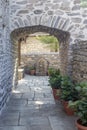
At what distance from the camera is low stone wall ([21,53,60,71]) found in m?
13.6

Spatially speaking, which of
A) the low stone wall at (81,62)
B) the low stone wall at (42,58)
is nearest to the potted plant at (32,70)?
the low stone wall at (42,58)

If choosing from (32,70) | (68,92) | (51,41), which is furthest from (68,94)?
(51,41)

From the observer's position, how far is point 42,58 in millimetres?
13617

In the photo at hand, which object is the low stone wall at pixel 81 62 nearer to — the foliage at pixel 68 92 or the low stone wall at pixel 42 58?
the foliage at pixel 68 92

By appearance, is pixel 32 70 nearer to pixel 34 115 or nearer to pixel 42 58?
pixel 42 58

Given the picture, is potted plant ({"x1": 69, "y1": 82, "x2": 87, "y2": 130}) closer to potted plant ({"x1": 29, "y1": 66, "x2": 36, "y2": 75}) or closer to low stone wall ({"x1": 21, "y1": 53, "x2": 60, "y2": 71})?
potted plant ({"x1": 29, "y1": 66, "x2": 36, "y2": 75})

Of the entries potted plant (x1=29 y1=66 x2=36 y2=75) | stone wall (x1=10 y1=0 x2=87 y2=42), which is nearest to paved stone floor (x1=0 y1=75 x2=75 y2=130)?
stone wall (x1=10 y1=0 x2=87 y2=42)

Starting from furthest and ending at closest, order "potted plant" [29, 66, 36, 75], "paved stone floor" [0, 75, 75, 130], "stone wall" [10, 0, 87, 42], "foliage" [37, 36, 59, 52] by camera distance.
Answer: "foliage" [37, 36, 59, 52]
"potted plant" [29, 66, 36, 75]
"stone wall" [10, 0, 87, 42]
"paved stone floor" [0, 75, 75, 130]

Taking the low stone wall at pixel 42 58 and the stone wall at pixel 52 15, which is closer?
the stone wall at pixel 52 15

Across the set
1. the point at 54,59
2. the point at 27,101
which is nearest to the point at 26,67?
the point at 54,59

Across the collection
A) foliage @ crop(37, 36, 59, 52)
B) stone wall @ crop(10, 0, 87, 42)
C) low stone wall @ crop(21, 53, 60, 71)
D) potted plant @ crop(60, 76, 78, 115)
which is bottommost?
potted plant @ crop(60, 76, 78, 115)

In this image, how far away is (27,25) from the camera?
657 cm

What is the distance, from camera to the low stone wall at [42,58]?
13602mm

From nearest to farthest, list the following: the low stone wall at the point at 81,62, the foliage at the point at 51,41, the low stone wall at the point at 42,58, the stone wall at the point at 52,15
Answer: the low stone wall at the point at 81,62 < the stone wall at the point at 52,15 < the low stone wall at the point at 42,58 < the foliage at the point at 51,41
